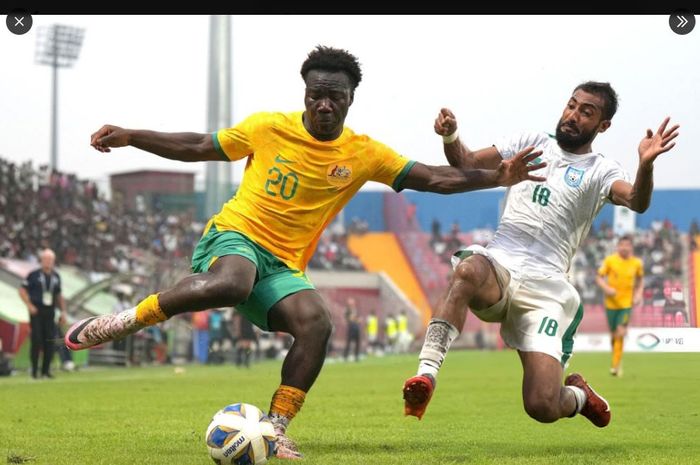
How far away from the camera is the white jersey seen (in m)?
7.89

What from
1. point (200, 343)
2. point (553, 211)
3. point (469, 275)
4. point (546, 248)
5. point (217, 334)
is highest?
point (553, 211)

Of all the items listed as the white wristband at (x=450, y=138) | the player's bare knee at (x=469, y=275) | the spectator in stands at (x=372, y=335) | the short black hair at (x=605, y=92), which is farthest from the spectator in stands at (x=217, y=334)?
the player's bare knee at (x=469, y=275)

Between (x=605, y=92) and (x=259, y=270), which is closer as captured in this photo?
(x=259, y=270)

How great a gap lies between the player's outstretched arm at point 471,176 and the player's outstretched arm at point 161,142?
54.5 inches

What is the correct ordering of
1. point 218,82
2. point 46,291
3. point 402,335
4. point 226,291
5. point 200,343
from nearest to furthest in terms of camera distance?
point 226,291 < point 46,291 < point 218,82 < point 200,343 < point 402,335

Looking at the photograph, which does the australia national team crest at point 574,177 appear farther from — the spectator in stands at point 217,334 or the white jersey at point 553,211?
the spectator in stands at point 217,334

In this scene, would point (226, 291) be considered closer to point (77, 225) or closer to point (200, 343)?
point (200, 343)

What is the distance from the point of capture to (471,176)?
775 centimetres

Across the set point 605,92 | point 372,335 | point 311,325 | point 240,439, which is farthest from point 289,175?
point 372,335

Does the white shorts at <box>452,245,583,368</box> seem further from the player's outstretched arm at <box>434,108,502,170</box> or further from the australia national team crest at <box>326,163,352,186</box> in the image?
the australia national team crest at <box>326,163,352,186</box>

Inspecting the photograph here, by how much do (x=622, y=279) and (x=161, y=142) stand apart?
41.3ft

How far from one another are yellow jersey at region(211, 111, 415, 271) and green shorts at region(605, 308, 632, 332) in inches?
458
